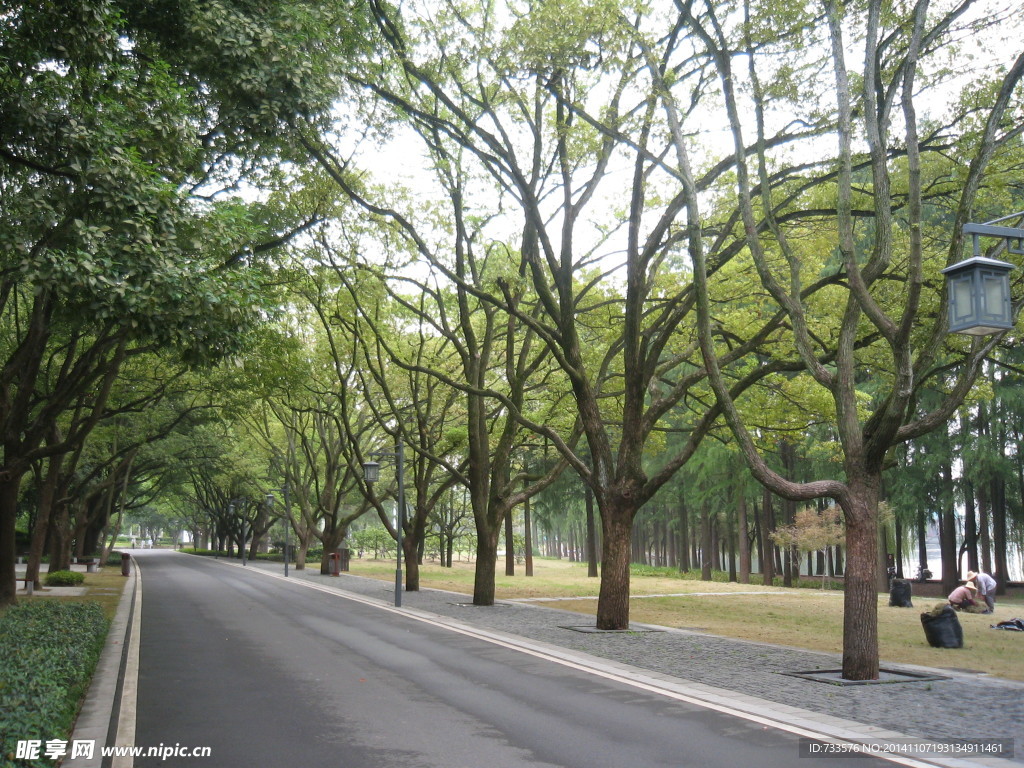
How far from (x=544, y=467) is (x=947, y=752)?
35.6 m

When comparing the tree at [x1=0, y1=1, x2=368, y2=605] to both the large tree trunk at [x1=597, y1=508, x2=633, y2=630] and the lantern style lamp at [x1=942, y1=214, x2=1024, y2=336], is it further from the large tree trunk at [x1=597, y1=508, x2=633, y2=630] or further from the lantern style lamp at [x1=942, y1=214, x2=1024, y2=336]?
the large tree trunk at [x1=597, y1=508, x2=633, y2=630]

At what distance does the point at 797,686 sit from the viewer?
424 inches

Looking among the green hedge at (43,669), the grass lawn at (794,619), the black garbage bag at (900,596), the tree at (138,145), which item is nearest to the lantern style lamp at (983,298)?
the grass lawn at (794,619)

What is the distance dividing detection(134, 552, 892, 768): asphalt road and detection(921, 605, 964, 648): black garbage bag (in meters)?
7.68

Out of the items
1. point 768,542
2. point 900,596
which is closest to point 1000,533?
point 768,542

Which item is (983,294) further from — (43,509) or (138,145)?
(43,509)

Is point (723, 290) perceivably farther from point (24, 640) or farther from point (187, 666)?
point (24, 640)

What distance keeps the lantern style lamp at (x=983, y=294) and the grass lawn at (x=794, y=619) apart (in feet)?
22.9

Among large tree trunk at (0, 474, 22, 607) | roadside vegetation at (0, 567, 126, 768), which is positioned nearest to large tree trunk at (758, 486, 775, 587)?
large tree trunk at (0, 474, 22, 607)

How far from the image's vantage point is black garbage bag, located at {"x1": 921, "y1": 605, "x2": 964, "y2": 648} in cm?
1527

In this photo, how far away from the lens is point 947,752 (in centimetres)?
745

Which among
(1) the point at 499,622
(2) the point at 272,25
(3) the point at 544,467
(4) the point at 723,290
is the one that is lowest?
(1) the point at 499,622

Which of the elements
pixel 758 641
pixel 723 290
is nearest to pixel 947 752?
pixel 758 641

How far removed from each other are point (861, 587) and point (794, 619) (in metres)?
10.5
